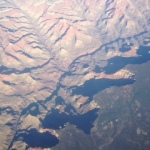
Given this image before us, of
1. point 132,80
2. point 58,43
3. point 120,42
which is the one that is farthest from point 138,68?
point 58,43

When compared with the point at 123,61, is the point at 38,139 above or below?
below

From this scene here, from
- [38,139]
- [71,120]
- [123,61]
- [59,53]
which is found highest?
[123,61]

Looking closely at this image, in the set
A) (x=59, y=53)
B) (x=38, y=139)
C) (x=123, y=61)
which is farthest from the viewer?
(x=59, y=53)

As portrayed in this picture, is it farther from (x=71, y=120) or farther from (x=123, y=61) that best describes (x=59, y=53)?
(x=71, y=120)

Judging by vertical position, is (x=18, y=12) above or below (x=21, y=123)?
above

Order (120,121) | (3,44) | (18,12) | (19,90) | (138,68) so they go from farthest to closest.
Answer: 1. (18,12)
2. (3,44)
3. (138,68)
4. (19,90)
5. (120,121)

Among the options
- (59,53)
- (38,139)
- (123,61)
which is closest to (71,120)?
(38,139)

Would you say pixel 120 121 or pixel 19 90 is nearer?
pixel 120 121

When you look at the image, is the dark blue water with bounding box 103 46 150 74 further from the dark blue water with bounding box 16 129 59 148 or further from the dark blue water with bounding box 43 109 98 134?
the dark blue water with bounding box 16 129 59 148

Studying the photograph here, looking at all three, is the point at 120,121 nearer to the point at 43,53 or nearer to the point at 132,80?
the point at 132,80
